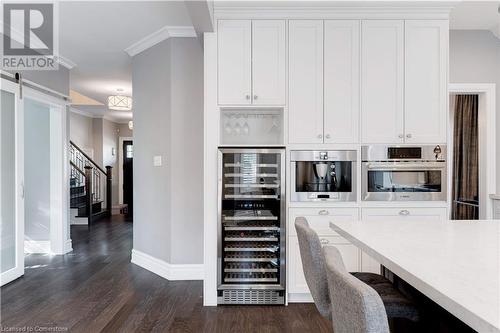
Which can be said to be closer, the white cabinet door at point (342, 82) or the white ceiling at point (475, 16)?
the white cabinet door at point (342, 82)

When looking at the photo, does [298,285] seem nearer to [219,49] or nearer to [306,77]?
[306,77]

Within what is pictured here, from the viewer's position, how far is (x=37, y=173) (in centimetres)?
486

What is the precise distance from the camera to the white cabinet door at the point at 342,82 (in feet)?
9.82

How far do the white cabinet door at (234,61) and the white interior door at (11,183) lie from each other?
244 cm

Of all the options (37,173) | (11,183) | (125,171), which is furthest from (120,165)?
(11,183)

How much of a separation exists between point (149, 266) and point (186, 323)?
1.53 meters

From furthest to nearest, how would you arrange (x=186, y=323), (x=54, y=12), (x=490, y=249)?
(x=54, y=12) → (x=186, y=323) → (x=490, y=249)

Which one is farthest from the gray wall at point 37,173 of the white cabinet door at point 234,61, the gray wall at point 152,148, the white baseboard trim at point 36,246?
the white cabinet door at point 234,61

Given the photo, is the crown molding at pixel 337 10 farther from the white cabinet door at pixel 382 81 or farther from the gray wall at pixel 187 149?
the gray wall at pixel 187 149

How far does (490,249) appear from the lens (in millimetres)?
1318

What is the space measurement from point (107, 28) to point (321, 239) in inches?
127

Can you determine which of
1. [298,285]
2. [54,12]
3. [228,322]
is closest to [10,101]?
[54,12]

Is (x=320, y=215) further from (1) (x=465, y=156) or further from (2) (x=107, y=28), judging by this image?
(1) (x=465, y=156)
